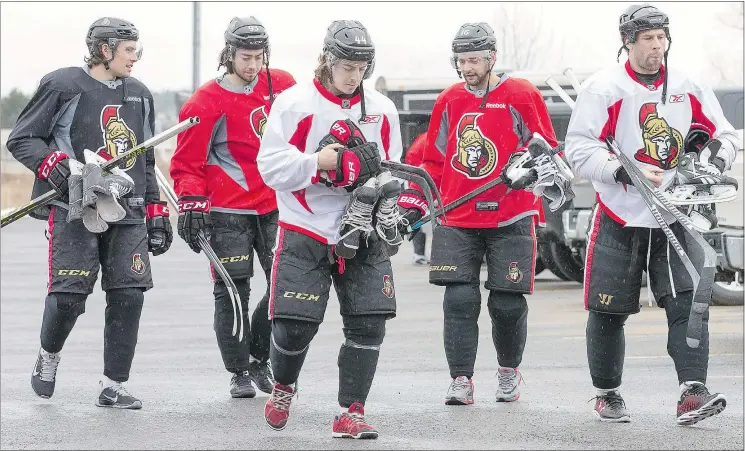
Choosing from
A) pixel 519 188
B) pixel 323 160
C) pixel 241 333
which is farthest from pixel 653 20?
pixel 241 333

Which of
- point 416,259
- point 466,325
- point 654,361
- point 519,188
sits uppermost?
point 519,188

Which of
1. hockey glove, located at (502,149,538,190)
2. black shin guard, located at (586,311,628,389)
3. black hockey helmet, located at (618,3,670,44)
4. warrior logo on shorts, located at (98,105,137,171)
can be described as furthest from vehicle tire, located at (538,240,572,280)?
black hockey helmet, located at (618,3,670,44)

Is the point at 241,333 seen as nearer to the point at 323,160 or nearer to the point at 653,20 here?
the point at 323,160

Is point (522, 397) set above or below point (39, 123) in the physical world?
below

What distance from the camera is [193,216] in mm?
8531

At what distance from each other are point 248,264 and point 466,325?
1.23 m

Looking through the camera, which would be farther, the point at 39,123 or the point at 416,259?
the point at 416,259

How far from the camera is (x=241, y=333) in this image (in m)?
8.78

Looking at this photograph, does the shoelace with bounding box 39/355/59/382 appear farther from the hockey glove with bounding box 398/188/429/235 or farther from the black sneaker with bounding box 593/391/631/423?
the black sneaker with bounding box 593/391/631/423

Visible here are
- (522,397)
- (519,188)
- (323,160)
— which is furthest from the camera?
(522,397)

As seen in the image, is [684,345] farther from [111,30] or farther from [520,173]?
[111,30]

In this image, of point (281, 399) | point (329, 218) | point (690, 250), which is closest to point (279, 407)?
point (281, 399)

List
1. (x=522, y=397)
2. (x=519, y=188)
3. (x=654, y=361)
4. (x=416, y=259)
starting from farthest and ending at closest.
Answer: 1. (x=416, y=259)
2. (x=654, y=361)
3. (x=522, y=397)
4. (x=519, y=188)

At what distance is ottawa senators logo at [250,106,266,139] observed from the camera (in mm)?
8727
